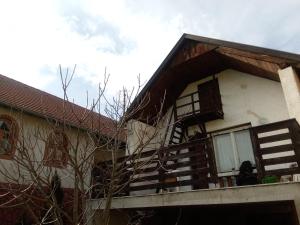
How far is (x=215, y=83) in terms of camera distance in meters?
11.9

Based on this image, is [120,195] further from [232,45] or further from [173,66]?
[232,45]

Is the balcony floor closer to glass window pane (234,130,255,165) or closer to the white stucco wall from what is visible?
the white stucco wall

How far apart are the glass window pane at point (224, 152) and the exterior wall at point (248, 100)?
2.39 feet

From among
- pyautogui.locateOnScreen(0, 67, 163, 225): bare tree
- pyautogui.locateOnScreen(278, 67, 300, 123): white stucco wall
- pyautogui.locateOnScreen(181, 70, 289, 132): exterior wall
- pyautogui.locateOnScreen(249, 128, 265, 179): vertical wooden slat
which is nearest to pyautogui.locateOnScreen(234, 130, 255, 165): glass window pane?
pyautogui.locateOnScreen(181, 70, 289, 132): exterior wall

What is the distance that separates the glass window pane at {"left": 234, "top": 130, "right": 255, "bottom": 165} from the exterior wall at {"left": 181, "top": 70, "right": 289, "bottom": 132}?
0.56 m

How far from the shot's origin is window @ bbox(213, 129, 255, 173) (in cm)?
982

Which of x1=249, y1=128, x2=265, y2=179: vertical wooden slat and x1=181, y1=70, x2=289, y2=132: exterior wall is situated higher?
x1=181, y1=70, x2=289, y2=132: exterior wall

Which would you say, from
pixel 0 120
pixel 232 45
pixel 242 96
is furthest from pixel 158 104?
pixel 0 120

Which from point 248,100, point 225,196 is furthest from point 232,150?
point 225,196

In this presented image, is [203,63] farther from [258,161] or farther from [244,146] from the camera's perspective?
[258,161]

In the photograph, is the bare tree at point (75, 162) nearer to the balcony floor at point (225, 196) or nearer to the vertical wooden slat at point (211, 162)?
the balcony floor at point (225, 196)

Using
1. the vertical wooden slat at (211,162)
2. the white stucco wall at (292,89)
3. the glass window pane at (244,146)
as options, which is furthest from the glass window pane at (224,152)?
the white stucco wall at (292,89)

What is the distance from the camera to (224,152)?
33.6 feet

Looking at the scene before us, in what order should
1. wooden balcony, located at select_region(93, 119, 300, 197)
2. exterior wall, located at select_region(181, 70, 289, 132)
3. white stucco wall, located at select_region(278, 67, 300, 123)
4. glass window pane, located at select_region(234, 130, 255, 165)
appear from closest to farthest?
wooden balcony, located at select_region(93, 119, 300, 197), white stucco wall, located at select_region(278, 67, 300, 123), glass window pane, located at select_region(234, 130, 255, 165), exterior wall, located at select_region(181, 70, 289, 132)
